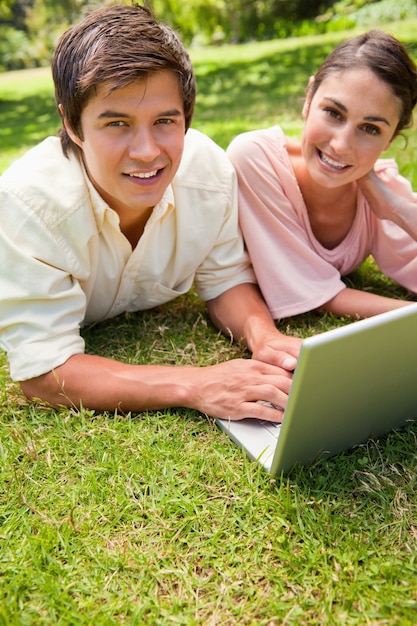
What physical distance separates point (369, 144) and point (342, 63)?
0.33 meters

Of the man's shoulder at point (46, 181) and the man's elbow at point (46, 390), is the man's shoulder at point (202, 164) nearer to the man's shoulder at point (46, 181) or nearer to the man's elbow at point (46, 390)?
the man's shoulder at point (46, 181)

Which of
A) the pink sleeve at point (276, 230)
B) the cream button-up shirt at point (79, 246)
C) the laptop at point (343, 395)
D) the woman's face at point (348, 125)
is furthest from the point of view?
the pink sleeve at point (276, 230)

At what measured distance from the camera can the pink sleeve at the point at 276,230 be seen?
2701 millimetres

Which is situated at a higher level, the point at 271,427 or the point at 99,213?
the point at 99,213

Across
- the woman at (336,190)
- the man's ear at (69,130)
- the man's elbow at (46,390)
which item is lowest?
the man's elbow at (46,390)

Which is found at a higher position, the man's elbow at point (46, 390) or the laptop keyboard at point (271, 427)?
the man's elbow at point (46, 390)

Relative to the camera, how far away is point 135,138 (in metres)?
2.02

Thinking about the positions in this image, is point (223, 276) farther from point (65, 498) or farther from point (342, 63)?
point (65, 498)

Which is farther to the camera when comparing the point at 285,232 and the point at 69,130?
the point at 285,232

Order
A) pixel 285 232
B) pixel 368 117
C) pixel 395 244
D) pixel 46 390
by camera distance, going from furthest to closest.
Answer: pixel 395 244 < pixel 285 232 < pixel 368 117 < pixel 46 390

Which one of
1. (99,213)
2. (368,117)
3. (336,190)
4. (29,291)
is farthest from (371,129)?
(29,291)

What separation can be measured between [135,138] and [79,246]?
1.39 ft

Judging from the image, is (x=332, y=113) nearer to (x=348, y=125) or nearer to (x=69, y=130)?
(x=348, y=125)

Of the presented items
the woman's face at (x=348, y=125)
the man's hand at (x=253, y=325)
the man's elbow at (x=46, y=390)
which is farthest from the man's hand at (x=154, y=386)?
the woman's face at (x=348, y=125)
